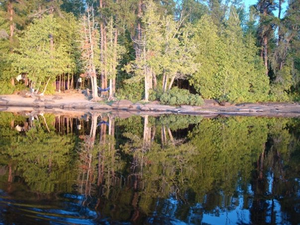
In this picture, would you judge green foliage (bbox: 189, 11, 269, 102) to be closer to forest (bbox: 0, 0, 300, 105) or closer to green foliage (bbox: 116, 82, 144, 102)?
forest (bbox: 0, 0, 300, 105)

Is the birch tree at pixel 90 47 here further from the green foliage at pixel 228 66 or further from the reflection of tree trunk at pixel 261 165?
the reflection of tree trunk at pixel 261 165

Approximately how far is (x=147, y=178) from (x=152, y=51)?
21.9 meters

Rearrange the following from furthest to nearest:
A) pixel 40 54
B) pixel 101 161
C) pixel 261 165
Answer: pixel 40 54, pixel 261 165, pixel 101 161

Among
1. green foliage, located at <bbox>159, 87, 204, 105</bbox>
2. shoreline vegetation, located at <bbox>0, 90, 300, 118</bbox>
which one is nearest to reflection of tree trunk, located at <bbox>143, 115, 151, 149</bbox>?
shoreline vegetation, located at <bbox>0, 90, 300, 118</bbox>

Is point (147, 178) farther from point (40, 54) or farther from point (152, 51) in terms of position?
point (40, 54)

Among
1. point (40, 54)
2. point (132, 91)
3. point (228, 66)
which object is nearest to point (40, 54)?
point (40, 54)

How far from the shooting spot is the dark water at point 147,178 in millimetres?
5293

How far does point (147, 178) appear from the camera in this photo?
734 centimetres

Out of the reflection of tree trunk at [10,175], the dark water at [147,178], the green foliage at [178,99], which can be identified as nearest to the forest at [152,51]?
the green foliage at [178,99]

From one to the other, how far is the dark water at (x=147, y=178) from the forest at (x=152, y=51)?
16.3 meters

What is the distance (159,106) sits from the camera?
26.1 meters

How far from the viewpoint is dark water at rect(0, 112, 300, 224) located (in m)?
5.29

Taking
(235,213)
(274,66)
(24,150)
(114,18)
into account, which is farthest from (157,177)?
(274,66)

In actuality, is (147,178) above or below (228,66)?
below
